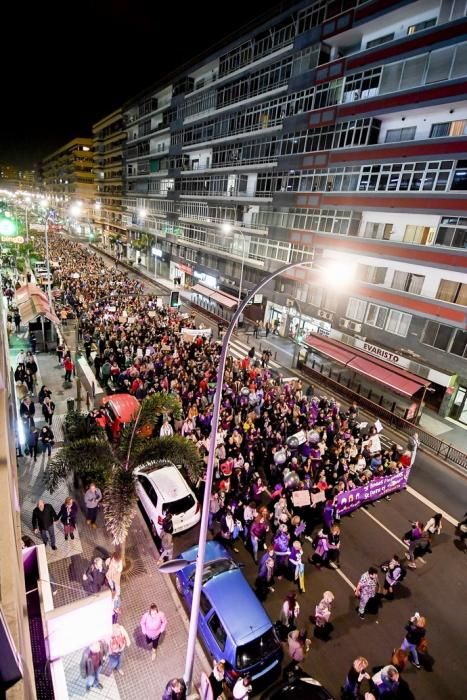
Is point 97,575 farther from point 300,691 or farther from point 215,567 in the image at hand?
point 300,691

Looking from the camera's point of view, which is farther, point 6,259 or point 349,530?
point 6,259

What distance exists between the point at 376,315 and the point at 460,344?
18.5 ft

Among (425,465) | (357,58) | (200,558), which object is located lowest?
(425,465)

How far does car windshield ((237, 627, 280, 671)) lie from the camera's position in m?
7.71

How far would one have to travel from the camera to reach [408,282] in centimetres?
2272

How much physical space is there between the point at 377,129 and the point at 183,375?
63.7 ft

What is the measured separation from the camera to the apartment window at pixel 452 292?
1978 cm

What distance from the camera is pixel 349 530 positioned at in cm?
1284

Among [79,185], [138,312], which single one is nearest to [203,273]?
[138,312]

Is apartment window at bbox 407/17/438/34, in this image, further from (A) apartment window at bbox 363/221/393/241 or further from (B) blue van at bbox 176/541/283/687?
(B) blue van at bbox 176/541/283/687

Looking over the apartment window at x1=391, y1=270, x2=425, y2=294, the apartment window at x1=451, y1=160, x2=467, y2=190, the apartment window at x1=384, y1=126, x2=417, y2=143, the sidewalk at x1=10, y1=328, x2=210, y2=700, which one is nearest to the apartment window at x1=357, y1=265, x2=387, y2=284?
the apartment window at x1=391, y1=270, x2=425, y2=294

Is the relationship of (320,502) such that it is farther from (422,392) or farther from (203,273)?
(203,273)

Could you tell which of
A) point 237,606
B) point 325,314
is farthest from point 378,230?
point 237,606

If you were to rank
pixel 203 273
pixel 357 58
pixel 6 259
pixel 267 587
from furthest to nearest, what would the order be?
pixel 6 259
pixel 203 273
pixel 357 58
pixel 267 587
